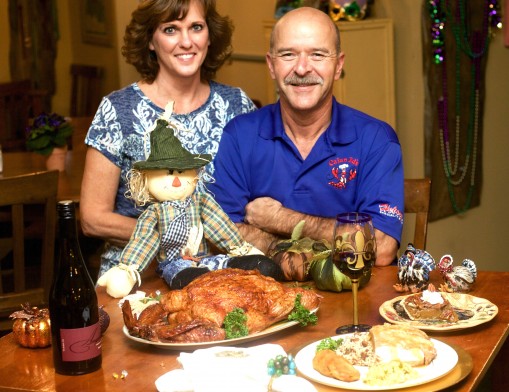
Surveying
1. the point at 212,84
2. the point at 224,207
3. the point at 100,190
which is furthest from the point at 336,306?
the point at 212,84

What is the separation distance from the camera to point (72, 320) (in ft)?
5.75

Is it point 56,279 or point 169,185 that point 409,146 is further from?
point 56,279

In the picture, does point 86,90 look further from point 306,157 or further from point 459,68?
point 306,157

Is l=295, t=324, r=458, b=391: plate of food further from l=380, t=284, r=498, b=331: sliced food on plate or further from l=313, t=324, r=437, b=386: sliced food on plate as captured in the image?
l=380, t=284, r=498, b=331: sliced food on plate

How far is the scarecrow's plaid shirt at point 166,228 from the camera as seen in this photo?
2.34 metres

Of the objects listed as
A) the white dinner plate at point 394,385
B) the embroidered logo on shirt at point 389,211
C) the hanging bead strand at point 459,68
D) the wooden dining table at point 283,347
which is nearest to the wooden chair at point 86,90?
the hanging bead strand at point 459,68

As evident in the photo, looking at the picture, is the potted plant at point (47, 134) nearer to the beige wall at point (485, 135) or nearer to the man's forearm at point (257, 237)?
the beige wall at point (485, 135)

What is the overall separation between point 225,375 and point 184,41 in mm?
1447

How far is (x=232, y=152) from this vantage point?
112 inches

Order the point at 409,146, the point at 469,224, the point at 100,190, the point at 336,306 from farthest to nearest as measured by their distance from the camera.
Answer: the point at 469,224 → the point at 409,146 → the point at 100,190 → the point at 336,306

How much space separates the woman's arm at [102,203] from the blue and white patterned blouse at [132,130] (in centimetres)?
3

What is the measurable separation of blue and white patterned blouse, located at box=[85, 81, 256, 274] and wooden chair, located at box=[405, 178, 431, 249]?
2.08ft

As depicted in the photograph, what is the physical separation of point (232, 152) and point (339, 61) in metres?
0.43

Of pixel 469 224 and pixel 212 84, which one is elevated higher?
pixel 212 84
